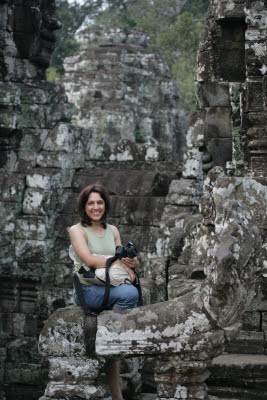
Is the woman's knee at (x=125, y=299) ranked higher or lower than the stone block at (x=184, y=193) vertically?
lower

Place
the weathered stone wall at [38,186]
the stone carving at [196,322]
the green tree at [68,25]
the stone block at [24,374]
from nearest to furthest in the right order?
the stone carving at [196,322]
the stone block at [24,374]
the weathered stone wall at [38,186]
the green tree at [68,25]

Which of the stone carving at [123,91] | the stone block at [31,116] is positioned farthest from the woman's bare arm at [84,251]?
the stone carving at [123,91]

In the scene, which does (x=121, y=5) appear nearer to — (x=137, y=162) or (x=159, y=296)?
(x=137, y=162)

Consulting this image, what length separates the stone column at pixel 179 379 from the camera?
4961mm

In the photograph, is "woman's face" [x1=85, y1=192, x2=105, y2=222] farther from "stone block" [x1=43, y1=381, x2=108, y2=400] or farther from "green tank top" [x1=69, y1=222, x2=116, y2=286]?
"stone block" [x1=43, y1=381, x2=108, y2=400]

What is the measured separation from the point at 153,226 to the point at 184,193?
653 mm

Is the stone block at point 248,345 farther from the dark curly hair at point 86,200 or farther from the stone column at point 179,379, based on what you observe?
the dark curly hair at point 86,200

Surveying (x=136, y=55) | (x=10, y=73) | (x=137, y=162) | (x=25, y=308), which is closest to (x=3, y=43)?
(x=10, y=73)

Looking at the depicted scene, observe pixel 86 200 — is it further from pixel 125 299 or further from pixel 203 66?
pixel 203 66

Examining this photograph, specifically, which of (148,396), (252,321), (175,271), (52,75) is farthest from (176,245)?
(52,75)

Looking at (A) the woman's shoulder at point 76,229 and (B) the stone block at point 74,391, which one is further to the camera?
(A) the woman's shoulder at point 76,229

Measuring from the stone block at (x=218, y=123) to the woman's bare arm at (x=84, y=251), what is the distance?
2713mm

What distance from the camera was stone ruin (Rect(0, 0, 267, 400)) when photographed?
16.3ft

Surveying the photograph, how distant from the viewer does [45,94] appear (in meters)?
10.8
